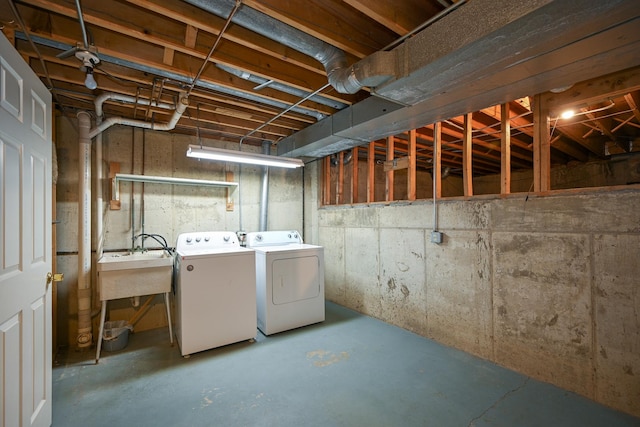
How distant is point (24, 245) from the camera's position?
4.76 ft

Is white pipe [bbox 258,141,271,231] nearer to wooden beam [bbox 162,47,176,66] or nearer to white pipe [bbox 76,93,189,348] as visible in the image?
white pipe [bbox 76,93,189,348]

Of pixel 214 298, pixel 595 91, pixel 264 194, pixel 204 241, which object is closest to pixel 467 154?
pixel 595 91

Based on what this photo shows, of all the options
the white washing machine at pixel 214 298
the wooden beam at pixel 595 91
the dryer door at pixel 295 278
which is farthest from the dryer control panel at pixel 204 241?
the wooden beam at pixel 595 91

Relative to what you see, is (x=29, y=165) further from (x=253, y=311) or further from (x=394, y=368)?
(x=394, y=368)

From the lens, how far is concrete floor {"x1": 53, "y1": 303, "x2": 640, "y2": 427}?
1.84 meters

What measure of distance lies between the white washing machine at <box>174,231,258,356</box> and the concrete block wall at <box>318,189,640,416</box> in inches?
66.6

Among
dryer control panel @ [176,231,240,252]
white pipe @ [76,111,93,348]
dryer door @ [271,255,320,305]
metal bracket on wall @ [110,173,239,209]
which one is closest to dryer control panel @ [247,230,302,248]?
dryer control panel @ [176,231,240,252]

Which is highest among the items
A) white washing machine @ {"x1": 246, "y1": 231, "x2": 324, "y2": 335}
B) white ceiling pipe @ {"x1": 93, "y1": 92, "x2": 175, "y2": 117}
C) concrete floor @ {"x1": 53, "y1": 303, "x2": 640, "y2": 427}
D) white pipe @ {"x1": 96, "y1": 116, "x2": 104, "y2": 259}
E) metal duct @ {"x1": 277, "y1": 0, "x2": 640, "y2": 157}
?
white ceiling pipe @ {"x1": 93, "y1": 92, "x2": 175, "y2": 117}

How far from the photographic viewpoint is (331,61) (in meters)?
2.04

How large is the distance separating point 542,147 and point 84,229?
4301mm

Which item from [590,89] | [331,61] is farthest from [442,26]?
[590,89]

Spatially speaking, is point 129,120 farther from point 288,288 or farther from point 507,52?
point 507,52

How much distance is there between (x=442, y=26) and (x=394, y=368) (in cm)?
259

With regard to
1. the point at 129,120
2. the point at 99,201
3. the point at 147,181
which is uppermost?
the point at 129,120
